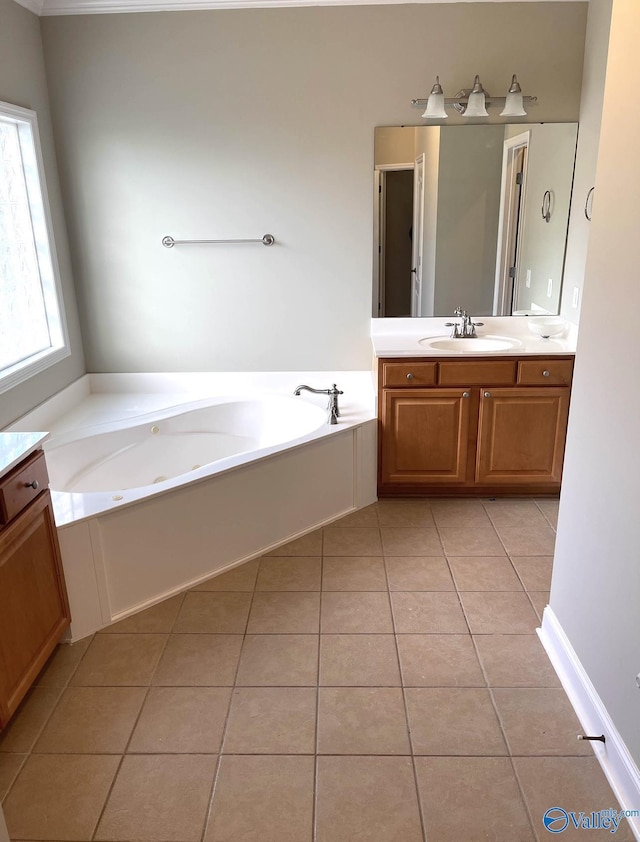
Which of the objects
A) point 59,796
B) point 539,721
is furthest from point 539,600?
point 59,796

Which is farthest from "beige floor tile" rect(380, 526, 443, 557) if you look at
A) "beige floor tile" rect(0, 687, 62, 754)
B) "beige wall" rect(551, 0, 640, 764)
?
"beige floor tile" rect(0, 687, 62, 754)

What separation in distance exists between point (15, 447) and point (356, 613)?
1.34 meters

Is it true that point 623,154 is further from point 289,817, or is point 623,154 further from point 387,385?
point 289,817

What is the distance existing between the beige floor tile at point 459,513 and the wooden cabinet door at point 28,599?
1770mm

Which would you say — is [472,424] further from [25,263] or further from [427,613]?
[25,263]

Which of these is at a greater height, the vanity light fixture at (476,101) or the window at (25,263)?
the vanity light fixture at (476,101)

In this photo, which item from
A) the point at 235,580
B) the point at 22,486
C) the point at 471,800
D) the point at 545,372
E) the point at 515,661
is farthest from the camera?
the point at 545,372

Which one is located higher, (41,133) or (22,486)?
(41,133)

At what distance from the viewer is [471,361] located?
10.4 ft

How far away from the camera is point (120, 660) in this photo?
2240 mm

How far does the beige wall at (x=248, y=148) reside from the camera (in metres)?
3.29

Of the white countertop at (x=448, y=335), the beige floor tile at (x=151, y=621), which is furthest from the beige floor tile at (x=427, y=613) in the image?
the white countertop at (x=448, y=335)

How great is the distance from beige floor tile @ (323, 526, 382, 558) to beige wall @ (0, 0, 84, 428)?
61.6 inches

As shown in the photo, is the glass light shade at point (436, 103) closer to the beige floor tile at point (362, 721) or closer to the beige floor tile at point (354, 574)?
the beige floor tile at point (354, 574)
